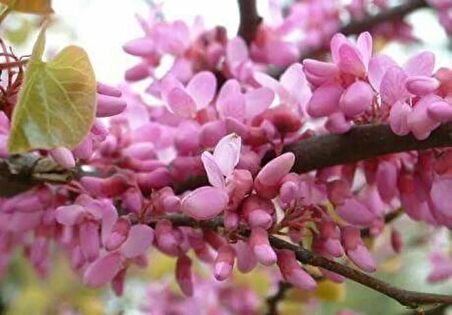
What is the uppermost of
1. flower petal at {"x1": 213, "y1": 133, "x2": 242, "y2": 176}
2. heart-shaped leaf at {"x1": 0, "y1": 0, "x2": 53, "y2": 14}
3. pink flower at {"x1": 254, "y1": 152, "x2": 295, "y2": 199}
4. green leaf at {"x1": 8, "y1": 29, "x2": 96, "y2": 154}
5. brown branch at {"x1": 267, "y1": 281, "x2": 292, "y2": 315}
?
heart-shaped leaf at {"x1": 0, "y1": 0, "x2": 53, "y2": 14}

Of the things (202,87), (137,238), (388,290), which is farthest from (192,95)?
(388,290)

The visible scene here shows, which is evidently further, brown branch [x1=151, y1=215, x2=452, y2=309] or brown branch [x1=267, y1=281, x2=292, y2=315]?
brown branch [x1=267, y1=281, x2=292, y2=315]

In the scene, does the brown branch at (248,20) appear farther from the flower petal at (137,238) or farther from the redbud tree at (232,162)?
the flower petal at (137,238)

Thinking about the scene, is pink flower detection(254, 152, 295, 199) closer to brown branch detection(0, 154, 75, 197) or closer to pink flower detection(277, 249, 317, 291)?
pink flower detection(277, 249, 317, 291)

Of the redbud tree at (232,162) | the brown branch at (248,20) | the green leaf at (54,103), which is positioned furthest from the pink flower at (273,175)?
the brown branch at (248,20)

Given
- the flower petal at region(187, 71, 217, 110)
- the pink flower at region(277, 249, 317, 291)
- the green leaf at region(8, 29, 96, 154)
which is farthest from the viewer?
the flower petal at region(187, 71, 217, 110)

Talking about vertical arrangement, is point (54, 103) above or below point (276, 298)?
above

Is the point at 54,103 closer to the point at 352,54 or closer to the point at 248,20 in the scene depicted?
the point at 352,54

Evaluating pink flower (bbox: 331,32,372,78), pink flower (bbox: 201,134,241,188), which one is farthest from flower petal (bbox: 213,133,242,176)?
pink flower (bbox: 331,32,372,78)
